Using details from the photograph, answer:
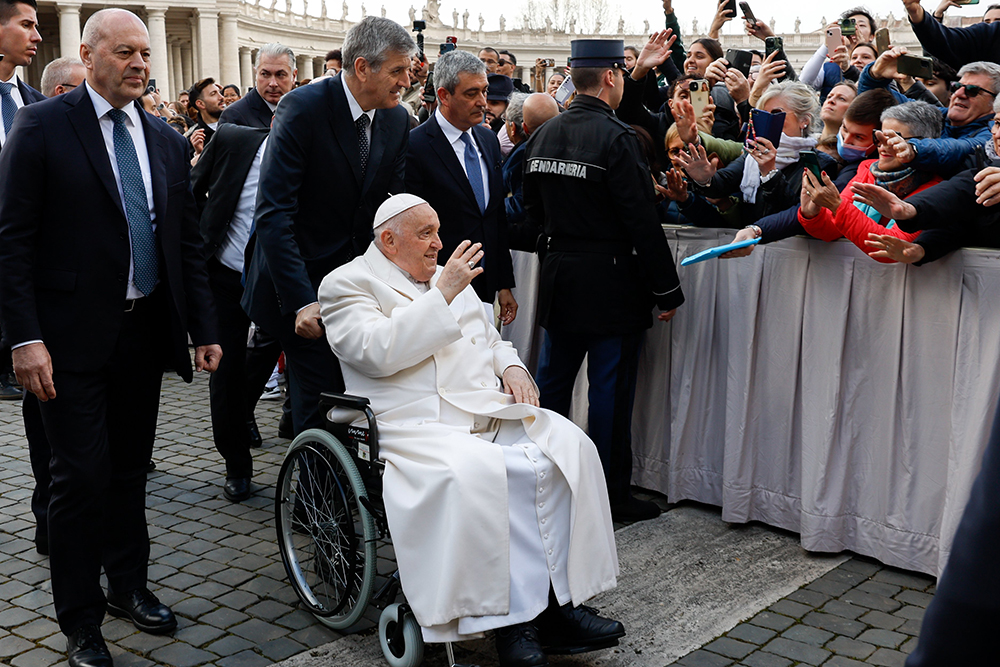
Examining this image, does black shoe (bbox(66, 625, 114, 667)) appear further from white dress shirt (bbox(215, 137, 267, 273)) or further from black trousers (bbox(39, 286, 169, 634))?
white dress shirt (bbox(215, 137, 267, 273))

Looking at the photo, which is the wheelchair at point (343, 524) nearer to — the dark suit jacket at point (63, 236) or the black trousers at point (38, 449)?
the dark suit jacket at point (63, 236)

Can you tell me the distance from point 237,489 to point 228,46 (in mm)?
63346

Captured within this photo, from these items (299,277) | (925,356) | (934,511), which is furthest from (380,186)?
(934,511)

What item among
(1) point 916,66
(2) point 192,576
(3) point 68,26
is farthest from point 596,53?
(3) point 68,26

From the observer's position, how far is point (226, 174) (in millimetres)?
5746

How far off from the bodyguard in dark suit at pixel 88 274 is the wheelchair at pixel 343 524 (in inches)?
23.5

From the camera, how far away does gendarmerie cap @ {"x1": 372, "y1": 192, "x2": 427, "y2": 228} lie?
391cm

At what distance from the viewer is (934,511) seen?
14.5ft

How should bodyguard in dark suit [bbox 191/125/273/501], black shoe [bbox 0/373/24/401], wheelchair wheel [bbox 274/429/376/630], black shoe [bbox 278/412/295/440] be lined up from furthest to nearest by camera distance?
black shoe [bbox 0/373/24/401], black shoe [bbox 278/412/295/440], bodyguard in dark suit [bbox 191/125/273/501], wheelchair wheel [bbox 274/429/376/630]

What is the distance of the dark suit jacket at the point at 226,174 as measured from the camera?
5723mm

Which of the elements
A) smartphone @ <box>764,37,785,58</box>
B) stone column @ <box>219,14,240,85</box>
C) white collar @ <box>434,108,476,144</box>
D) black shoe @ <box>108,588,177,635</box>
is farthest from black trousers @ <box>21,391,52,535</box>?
stone column @ <box>219,14,240,85</box>

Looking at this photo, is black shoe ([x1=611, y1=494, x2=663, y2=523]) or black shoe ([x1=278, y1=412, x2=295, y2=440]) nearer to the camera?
black shoe ([x1=611, y1=494, x2=663, y2=523])

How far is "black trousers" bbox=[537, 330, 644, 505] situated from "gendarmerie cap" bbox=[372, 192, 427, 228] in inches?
61.5

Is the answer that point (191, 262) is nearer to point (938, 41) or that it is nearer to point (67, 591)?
point (67, 591)
